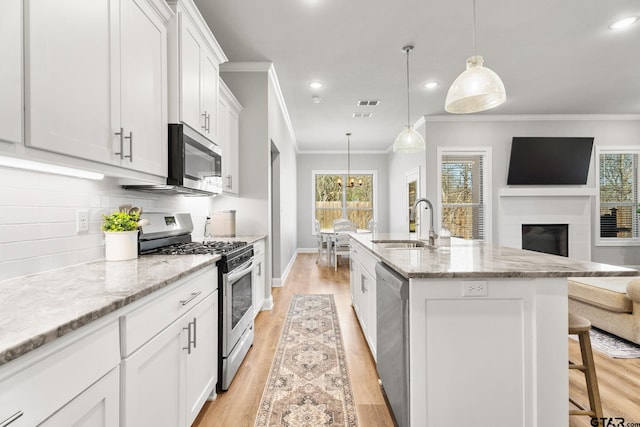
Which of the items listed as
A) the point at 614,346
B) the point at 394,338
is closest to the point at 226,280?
the point at 394,338

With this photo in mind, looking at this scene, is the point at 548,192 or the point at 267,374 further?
the point at 548,192

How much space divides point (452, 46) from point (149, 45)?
9.47 feet

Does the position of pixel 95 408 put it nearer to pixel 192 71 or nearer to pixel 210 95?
pixel 192 71

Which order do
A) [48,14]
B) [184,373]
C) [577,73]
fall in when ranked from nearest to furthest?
[48,14] < [184,373] < [577,73]

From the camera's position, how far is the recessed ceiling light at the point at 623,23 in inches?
111

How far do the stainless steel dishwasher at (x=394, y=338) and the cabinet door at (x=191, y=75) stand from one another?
158 cm

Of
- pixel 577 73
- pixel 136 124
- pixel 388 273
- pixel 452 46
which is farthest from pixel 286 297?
pixel 577 73

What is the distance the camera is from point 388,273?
1688 millimetres

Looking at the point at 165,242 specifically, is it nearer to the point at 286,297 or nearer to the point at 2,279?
the point at 2,279

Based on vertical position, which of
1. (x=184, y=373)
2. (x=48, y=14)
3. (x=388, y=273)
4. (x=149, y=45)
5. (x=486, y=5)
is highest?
(x=486, y=5)

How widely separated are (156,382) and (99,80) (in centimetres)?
123

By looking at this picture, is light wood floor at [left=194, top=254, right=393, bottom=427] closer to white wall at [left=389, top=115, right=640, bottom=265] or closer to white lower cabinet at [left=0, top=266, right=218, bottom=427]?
white lower cabinet at [left=0, top=266, right=218, bottom=427]

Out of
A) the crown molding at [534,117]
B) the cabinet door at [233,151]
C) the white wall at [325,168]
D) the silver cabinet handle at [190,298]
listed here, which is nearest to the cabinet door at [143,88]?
the silver cabinet handle at [190,298]

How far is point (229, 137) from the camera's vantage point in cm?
330
